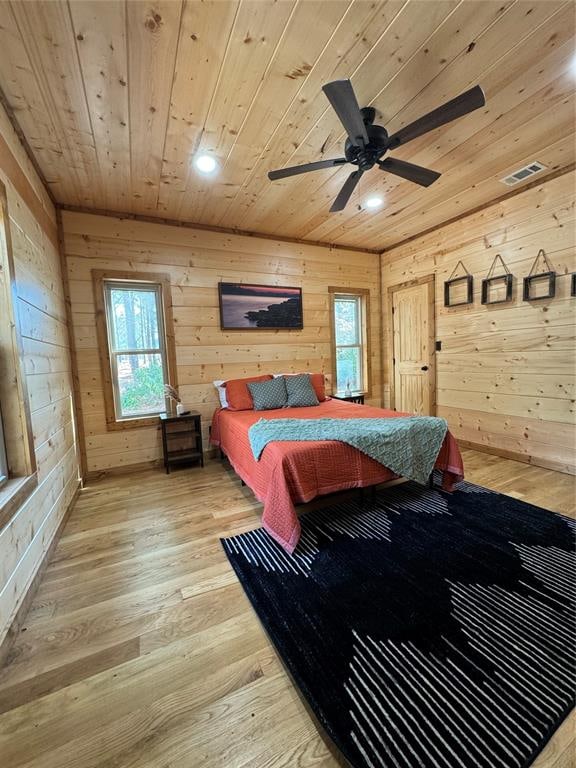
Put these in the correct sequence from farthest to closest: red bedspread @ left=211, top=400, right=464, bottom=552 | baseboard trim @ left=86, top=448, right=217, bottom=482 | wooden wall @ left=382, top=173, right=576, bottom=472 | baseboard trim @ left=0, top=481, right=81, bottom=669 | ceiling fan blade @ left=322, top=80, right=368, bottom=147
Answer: baseboard trim @ left=86, top=448, right=217, bottom=482
wooden wall @ left=382, top=173, right=576, bottom=472
red bedspread @ left=211, top=400, right=464, bottom=552
ceiling fan blade @ left=322, top=80, right=368, bottom=147
baseboard trim @ left=0, top=481, right=81, bottom=669

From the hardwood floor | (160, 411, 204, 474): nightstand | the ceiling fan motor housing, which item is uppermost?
the ceiling fan motor housing

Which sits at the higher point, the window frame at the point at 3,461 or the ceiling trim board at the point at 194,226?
the ceiling trim board at the point at 194,226

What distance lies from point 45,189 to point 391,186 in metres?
3.17

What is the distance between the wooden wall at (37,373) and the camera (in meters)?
1.53

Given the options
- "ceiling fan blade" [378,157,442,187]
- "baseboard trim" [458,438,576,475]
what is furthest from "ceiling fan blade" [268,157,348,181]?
"baseboard trim" [458,438,576,475]

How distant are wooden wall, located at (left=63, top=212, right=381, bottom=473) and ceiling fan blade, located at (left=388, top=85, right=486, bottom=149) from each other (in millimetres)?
2437

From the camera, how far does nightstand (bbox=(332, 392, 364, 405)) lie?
443cm

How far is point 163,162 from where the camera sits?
8.07 ft

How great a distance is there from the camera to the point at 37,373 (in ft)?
6.73

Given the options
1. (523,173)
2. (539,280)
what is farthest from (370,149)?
(539,280)

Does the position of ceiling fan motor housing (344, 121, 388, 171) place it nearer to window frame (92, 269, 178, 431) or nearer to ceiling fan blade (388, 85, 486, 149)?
ceiling fan blade (388, 85, 486, 149)

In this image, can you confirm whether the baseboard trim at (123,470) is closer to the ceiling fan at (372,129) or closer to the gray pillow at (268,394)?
the gray pillow at (268,394)

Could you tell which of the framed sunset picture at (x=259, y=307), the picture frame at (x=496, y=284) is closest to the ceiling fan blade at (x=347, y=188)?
the framed sunset picture at (x=259, y=307)

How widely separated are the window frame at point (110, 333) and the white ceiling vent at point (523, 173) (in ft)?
11.8
